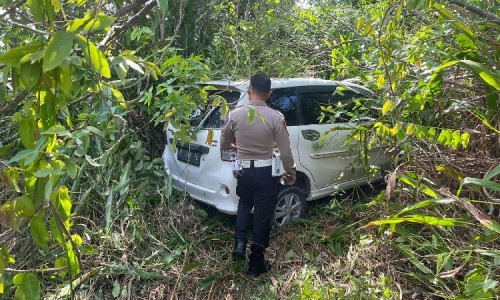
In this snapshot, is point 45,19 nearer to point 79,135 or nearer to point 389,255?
point 79,135

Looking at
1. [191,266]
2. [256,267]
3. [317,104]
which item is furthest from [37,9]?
[317,104]

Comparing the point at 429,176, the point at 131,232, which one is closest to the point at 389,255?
the point at 429,176

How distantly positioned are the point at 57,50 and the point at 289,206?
3.73m

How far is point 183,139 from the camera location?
106 inches

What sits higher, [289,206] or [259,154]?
[259,154]

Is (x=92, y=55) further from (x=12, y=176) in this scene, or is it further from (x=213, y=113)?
(x=213, y=113)

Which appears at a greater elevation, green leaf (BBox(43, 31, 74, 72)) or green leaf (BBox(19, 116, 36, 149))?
green leaf (BBox(43, 31, 74, 72))

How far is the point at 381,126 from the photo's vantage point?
369 centimetres

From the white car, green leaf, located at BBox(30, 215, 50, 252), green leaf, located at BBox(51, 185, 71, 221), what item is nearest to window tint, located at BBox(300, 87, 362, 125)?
the white car

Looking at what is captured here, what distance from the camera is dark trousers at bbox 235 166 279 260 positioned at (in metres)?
3.92

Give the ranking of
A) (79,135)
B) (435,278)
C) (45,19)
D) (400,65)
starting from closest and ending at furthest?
1. (45,19)
2. (79,135)
3. (435,278)
4. (400,65)

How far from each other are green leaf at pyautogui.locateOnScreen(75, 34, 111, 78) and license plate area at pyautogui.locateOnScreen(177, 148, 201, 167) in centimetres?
321

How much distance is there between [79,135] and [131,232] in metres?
2.69

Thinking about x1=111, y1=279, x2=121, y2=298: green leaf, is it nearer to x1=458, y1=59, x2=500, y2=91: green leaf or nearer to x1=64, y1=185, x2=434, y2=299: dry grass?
x1=64, y1=185, x2=434, y2=299: dry grass
